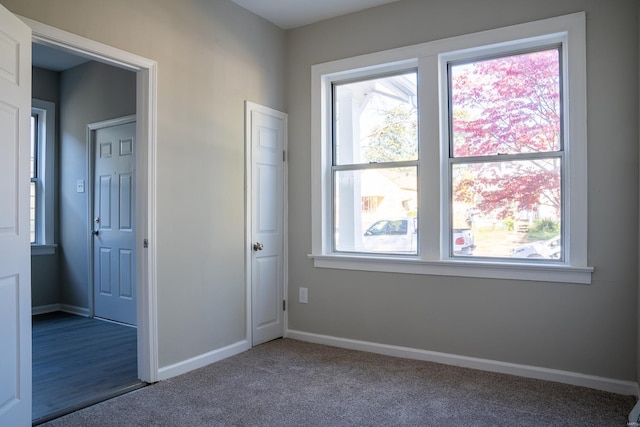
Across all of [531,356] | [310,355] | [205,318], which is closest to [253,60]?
[205,318]

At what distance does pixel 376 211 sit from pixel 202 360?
1765 mm

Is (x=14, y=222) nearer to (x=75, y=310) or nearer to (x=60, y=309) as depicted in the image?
(x=75, y=310)

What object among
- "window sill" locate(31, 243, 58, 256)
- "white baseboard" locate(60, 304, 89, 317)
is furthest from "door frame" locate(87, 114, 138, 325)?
"window sill" locate(31, 243, 58, 256)

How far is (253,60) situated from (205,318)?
2.11 metres

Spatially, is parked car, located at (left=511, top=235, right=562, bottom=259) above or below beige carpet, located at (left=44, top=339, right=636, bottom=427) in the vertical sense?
above

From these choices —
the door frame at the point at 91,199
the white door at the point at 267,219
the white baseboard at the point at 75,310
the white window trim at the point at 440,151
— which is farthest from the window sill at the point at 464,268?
the white baseboard at the point at 75,310

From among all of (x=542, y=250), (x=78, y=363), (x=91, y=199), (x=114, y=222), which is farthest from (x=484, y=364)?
(x=91, y=199)

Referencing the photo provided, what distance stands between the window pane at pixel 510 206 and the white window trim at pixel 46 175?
438 cm

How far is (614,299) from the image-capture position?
113 inches

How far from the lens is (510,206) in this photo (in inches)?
127

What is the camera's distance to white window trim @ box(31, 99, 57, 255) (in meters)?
5.14

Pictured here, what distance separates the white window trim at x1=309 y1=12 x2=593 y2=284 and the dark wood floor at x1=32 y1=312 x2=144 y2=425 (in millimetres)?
1740

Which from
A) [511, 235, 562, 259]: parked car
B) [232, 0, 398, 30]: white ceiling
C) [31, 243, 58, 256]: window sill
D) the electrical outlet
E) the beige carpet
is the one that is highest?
[232, 0, 398, 30]: white ceiling

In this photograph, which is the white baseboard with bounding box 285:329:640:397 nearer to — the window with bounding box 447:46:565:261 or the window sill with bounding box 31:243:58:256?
the window with bounding box 447:46:565:261
